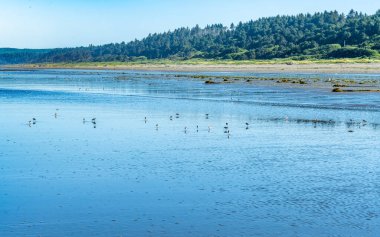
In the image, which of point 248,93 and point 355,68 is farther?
point 355,68

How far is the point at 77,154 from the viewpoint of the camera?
23.6 meters

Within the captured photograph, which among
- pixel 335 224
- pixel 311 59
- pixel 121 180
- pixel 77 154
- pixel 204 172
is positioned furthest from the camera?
pixel 311 59

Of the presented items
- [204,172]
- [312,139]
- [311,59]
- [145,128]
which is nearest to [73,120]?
[145,128]

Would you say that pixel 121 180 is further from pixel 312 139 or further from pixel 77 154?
pixel 312 139

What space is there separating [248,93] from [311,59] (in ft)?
325

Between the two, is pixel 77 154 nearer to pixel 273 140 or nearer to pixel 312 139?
pixel 273 140

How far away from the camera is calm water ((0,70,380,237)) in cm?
1400

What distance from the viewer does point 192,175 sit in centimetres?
1930

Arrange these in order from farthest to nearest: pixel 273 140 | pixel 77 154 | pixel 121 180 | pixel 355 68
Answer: pixel 355 68
pixel 273 140
pixel 77 154
pixel 121 180

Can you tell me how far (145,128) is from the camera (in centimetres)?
3206

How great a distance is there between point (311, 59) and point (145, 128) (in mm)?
127990

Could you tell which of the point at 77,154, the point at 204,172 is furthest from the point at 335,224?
the point at 77,154

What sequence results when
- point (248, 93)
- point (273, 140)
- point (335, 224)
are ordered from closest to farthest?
1. point (335, 224)
2. point (273, 140)
3. point (248, 93)

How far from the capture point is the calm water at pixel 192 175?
1400 centimetres
